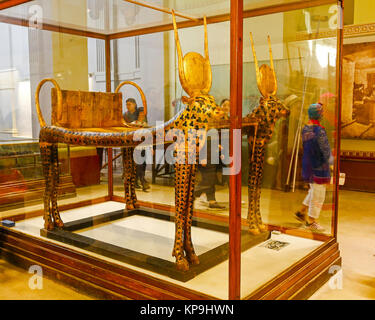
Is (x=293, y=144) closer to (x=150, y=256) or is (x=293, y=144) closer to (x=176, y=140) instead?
(x=176, y=140)

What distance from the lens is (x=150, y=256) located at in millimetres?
2721

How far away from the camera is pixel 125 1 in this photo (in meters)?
3.48

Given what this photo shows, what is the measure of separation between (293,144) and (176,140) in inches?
36.3

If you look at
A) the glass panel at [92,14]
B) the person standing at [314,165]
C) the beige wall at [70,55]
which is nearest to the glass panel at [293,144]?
the person standing at [314,165]

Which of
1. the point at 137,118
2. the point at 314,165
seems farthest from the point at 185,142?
the point at 137,118

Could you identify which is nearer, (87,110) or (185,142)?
(185,142)

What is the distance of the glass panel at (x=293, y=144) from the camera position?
270 cm

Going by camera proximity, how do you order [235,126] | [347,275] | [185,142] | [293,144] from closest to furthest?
[235,126] < [185,142] < [293,144] < [347,275]

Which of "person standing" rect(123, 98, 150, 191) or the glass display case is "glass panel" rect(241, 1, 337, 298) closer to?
the glass display case

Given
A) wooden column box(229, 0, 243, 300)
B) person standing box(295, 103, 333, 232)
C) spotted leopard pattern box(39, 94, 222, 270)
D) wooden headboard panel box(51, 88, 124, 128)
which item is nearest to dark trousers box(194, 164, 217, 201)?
spotted leopard pattern box(39, 94, 222, 270)

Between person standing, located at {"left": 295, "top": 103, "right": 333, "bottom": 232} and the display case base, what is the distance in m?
0.43

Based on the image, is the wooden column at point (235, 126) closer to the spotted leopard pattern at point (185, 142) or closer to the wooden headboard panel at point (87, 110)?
the spotted leopard pattern at point (185, 142)

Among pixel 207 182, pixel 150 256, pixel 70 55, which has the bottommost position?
pixel 150 256

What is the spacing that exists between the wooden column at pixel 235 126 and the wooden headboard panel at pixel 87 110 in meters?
1.95
